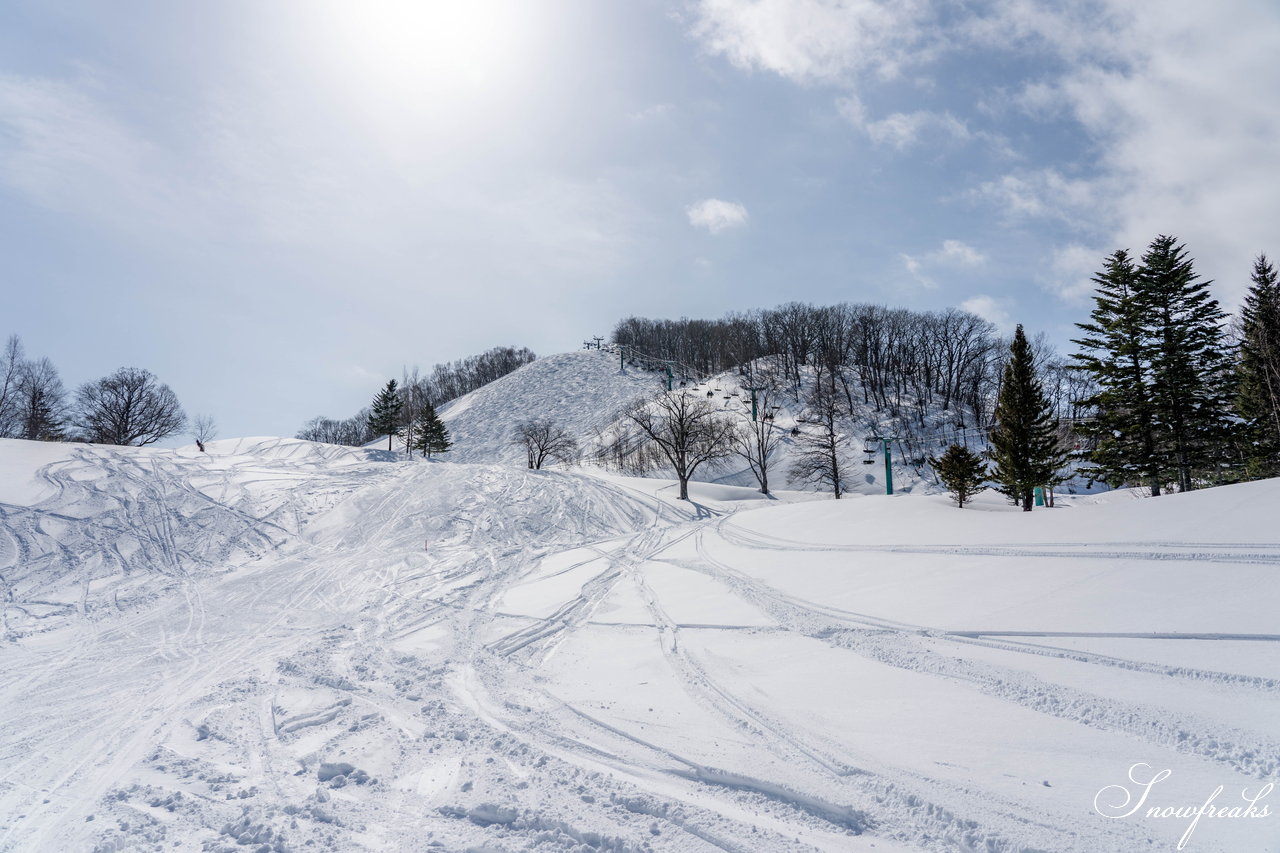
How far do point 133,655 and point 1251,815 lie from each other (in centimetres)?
1294

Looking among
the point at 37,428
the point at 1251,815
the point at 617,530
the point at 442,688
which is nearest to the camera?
the point at 1251,815

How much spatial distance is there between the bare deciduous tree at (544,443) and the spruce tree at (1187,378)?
33610 millimetres

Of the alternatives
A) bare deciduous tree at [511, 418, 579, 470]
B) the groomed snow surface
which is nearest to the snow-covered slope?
bare deciduous tree at [511, 418, 579, 470]

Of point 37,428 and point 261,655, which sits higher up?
point 37,428

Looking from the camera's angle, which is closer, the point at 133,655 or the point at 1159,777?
the point at 1159,777

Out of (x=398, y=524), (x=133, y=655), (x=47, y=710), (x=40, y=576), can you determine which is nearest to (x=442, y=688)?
(x=47, y=710)

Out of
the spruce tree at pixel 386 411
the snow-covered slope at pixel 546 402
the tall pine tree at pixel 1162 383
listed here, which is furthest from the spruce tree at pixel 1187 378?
the spruce tree at pixel 386 411

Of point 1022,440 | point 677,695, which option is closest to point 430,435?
point 1022,440

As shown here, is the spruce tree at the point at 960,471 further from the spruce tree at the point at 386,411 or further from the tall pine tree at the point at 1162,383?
the spruce tree at the point at 386,411

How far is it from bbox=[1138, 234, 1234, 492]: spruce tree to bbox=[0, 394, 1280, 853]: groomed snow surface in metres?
18.7

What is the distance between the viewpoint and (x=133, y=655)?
7.96m

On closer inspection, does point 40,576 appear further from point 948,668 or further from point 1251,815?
point 1251,815

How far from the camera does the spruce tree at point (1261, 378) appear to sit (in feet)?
72.5
